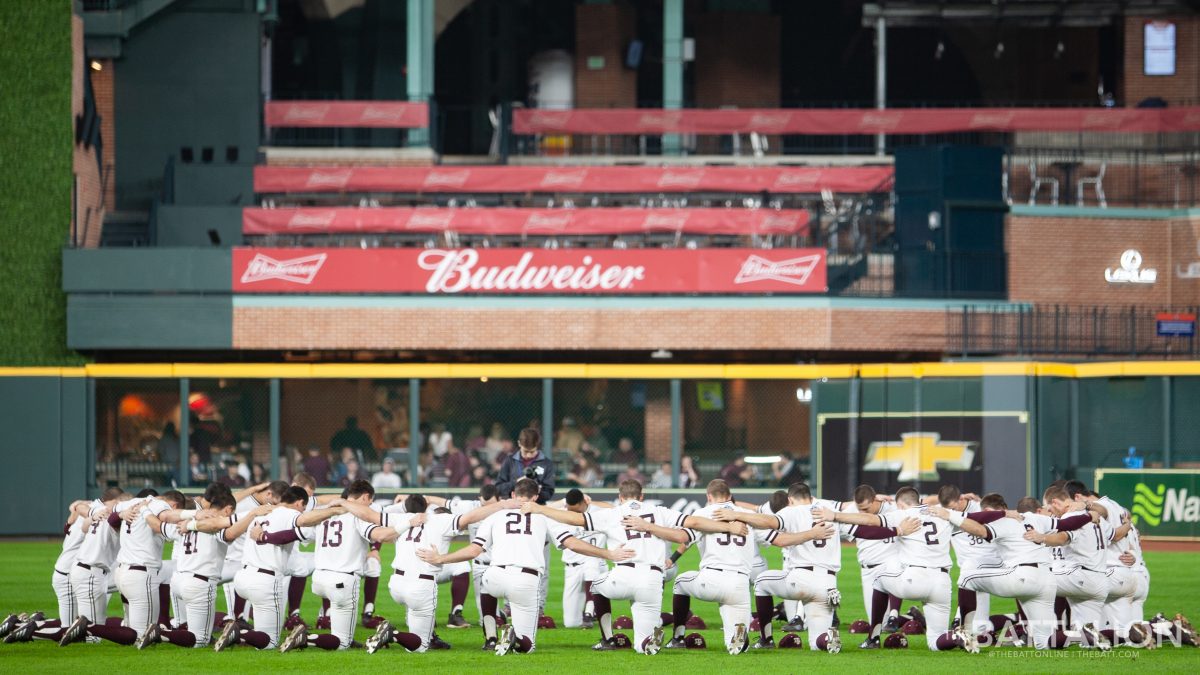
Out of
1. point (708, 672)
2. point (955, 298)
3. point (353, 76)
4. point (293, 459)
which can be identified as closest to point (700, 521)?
point (708, 672)

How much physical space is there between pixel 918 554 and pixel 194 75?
26119 millimetres

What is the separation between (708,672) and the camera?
1306cm

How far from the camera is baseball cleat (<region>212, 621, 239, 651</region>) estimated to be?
1456 cm

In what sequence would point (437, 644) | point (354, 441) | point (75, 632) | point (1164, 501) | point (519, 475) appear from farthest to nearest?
point (354, 441), point (1164, 501), point (519, 475), point (75, 632), point (437, 644)

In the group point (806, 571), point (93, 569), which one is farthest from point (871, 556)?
point (93, 569)

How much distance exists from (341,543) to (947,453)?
1433 cm

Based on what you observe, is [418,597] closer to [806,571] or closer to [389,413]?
[806,571]

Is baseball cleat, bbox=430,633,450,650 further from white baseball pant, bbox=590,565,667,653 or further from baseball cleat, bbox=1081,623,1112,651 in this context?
baseball cleat, bbox=1081,623,1112,651

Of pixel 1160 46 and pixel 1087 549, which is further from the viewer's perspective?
pixel 1160 46

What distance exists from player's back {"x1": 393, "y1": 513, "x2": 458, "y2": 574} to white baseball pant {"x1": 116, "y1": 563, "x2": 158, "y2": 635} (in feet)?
7.86

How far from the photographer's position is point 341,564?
14.4 m

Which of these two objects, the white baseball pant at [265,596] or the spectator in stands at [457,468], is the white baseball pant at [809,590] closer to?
the white baseball pant at [265,596]

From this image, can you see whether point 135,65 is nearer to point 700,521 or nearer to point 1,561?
point 1,561

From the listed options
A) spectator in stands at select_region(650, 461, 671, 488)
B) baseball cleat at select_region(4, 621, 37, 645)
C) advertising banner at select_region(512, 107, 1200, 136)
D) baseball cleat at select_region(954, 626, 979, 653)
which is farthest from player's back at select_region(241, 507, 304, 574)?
advertising banner at select_region(512, 107, 1200, 136)
